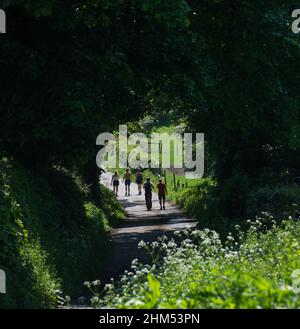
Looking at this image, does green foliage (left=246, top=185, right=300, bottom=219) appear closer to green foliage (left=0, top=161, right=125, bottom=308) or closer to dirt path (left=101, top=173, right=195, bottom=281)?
dirt path (left=101, top=173, right=195, bottom=281)

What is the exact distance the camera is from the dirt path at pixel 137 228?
758 inches

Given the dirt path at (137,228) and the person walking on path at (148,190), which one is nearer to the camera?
the dirt path at (137,228)

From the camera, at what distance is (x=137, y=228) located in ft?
95.7

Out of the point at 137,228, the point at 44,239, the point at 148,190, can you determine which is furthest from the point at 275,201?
the point at 148,190

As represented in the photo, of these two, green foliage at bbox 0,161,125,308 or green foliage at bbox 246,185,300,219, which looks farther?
green foliage at bbox 246,185,300,219

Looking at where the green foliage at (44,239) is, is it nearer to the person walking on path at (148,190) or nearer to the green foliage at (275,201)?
the green foliage at (275,201)

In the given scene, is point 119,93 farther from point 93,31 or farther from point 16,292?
point 16,292

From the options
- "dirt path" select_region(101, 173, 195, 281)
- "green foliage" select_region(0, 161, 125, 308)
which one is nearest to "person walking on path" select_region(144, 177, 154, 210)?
"dirt path" select_region(101, 173, 195, 281)

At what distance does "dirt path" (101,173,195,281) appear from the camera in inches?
758

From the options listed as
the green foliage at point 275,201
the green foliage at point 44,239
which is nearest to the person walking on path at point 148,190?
the green foliage at point 44,239

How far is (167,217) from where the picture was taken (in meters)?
33.8

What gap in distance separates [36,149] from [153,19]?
430 cm

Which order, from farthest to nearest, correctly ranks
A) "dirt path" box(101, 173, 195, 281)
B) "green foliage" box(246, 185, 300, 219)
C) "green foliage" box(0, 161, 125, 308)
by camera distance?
"dirt path" box(101, 173, 195, 281) → "green foliage" box(246, 185, 300, 219) → "green foliage" box(0, 161, 125, 308)
